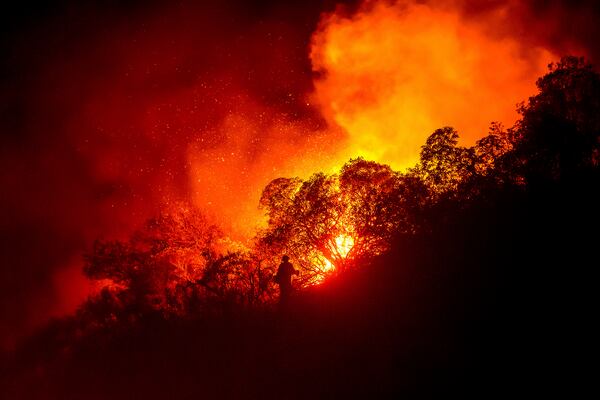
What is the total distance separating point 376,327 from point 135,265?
26.8 metres

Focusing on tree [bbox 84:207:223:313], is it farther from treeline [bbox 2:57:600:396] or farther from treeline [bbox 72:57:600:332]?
treeline [bbox 2:57:600:396]

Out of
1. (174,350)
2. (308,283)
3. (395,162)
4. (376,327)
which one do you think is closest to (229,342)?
(174,350)

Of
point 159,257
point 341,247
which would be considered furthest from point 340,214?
point 159,257

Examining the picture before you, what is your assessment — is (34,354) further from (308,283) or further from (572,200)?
(572,200)

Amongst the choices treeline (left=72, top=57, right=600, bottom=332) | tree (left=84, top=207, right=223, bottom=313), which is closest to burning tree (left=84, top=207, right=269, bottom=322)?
tree (left=84, top=207, right=223, bottom=313)

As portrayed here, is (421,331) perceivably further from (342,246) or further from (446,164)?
(342,246)

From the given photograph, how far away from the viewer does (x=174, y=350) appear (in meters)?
14.6

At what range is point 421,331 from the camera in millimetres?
10172

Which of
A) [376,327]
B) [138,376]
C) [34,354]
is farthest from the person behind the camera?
[34,354]

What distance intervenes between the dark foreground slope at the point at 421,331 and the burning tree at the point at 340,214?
1.69 m

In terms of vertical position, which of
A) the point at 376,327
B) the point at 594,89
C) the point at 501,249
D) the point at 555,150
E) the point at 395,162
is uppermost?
the point at 395,162

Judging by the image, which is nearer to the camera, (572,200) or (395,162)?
(572,200)

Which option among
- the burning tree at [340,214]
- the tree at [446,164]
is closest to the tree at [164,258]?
the burning tree at [340,214]

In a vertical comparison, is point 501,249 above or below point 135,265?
below
